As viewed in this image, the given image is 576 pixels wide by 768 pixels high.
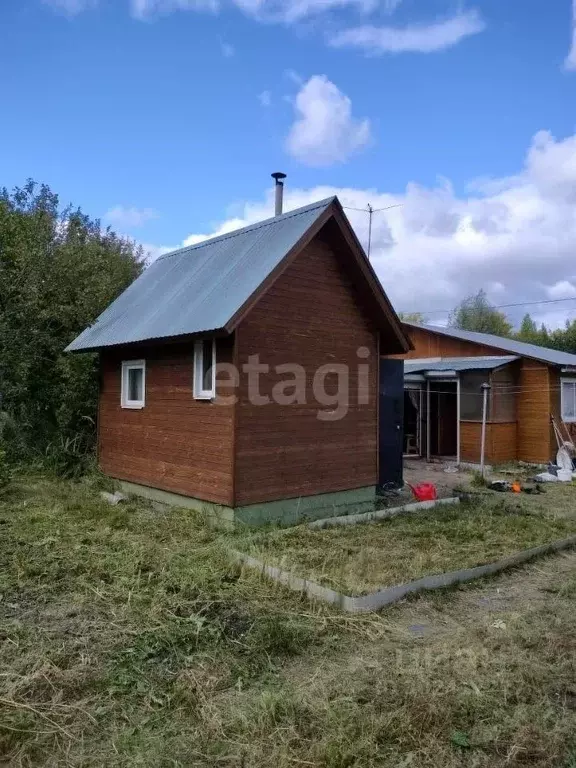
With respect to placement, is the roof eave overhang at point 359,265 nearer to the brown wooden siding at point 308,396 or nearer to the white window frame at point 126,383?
the brown wooden siding at point 308,396

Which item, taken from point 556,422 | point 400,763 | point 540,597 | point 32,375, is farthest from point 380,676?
point 556,422

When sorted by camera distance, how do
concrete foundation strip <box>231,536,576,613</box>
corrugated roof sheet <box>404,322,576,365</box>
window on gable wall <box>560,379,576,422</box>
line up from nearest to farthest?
concrete foundation strip <box>231,536,576,613</box> → corrugated roof sheet <box>404,322,576,365</box> → window on gable wall <box>560,379,576,422</box>

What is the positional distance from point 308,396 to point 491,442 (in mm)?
9061

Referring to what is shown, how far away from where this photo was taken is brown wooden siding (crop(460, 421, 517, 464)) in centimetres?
A: 1634

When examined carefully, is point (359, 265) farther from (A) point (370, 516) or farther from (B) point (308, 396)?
(A) point (370, 516)

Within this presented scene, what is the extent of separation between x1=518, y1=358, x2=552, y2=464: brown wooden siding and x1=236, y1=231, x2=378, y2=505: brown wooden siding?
8.35 m

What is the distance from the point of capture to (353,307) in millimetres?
10062

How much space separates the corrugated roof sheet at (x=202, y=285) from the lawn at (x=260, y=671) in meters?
3.56

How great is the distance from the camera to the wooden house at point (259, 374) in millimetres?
8336

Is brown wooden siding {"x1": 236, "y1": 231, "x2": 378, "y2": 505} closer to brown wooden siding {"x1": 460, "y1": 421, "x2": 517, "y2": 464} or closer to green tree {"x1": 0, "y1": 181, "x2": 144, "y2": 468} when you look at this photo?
green tree {"x1": 0, "y1": 181, "x2": 144, "y2": 468}

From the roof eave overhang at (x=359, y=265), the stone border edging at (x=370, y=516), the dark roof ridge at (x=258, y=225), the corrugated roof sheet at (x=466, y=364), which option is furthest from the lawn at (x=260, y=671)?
the corrugated roof sheet at (x=466, y=364)

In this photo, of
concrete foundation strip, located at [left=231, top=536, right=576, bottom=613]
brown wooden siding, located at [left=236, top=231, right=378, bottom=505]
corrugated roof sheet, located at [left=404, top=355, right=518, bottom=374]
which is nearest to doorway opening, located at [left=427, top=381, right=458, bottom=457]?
corrugated roof sheet, located at [left=404, top=355, right=518, bottom=374]

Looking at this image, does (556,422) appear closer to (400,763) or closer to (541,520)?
(541,520)

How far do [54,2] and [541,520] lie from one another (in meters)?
12.0
